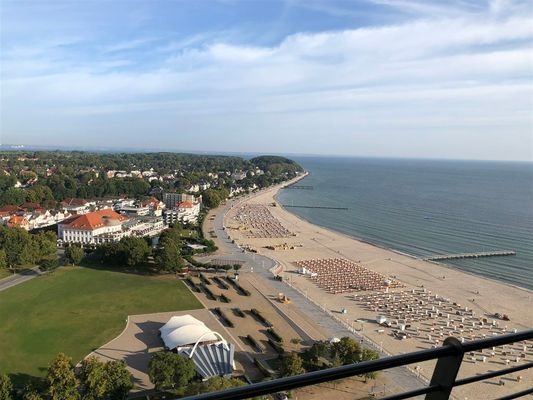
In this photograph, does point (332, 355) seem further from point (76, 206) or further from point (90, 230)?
point (76, 206)

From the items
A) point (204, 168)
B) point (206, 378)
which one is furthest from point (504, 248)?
point (204, 168)

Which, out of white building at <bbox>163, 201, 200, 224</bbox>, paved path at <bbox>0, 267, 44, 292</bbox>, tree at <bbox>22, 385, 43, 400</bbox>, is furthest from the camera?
white building at <bbox>163, 201, 200, 224</bbox>

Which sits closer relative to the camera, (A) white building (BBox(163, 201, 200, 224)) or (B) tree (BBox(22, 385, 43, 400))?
(B) tree (BBox(22, 385, 43, 400))

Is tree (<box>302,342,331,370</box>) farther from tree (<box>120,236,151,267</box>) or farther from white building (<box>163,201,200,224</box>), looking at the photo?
white building (<box>163,201,200,224</box>)

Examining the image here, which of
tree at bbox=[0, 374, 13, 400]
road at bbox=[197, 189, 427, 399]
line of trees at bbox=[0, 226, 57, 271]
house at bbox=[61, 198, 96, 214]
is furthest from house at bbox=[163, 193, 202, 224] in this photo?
tree at bbox=[0, 374, 13, 400]

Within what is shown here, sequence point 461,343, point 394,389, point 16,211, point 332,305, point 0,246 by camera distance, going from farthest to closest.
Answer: point 16,211
point 0,246
point 332,305
point 394,389
point 461,343

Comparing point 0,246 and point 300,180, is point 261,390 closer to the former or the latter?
point 0,246

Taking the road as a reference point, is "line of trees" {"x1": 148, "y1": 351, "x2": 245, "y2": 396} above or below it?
above
